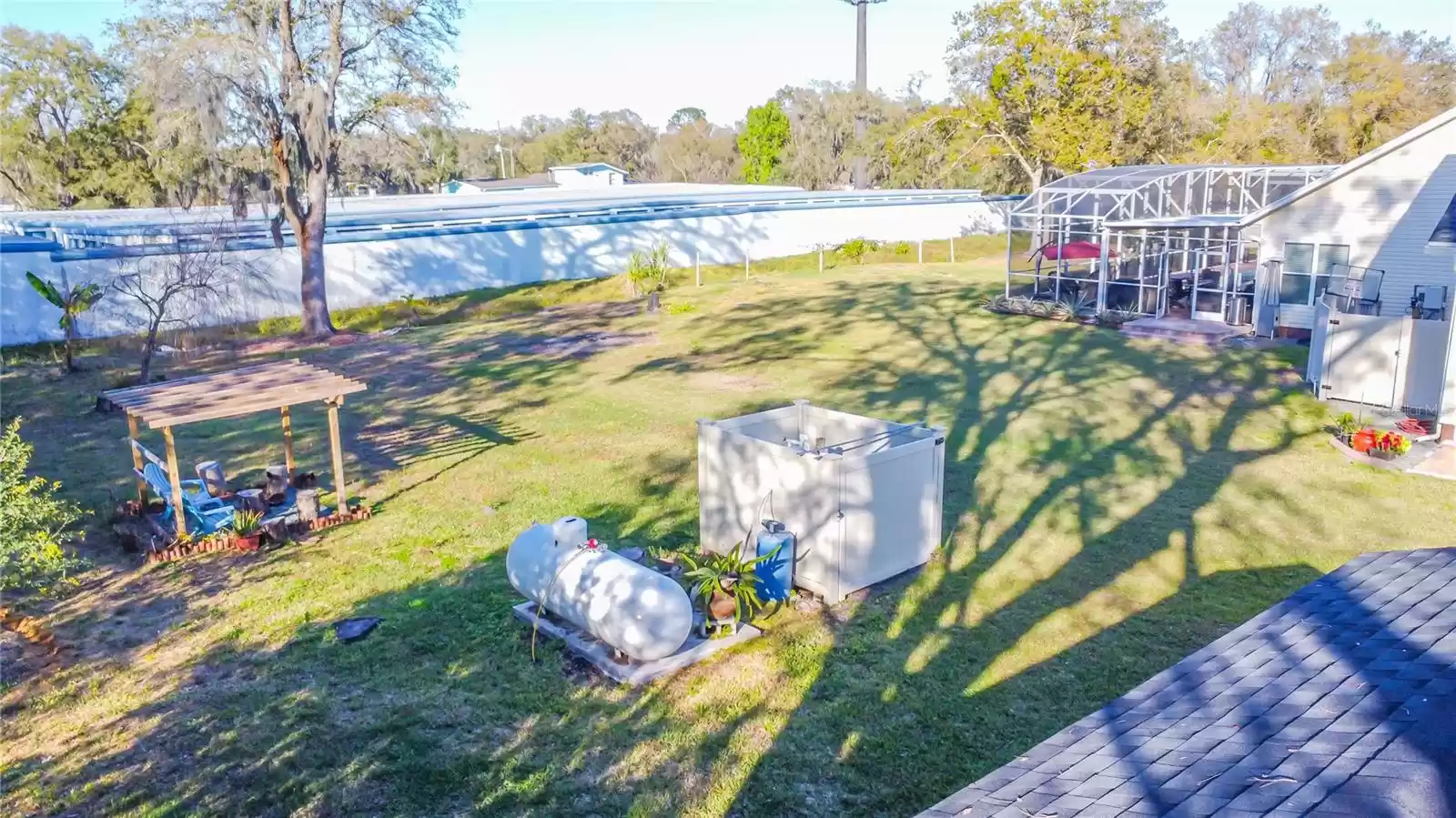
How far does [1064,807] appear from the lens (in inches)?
154

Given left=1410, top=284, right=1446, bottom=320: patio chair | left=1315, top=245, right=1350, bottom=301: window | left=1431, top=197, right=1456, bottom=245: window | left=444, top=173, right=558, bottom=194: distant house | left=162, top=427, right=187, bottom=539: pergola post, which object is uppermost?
left=444, top=173, right=558, bottom=194: distant house

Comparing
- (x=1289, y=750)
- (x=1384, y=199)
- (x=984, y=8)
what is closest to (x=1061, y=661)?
(x=1289, y=750)

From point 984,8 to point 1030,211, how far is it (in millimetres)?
18593

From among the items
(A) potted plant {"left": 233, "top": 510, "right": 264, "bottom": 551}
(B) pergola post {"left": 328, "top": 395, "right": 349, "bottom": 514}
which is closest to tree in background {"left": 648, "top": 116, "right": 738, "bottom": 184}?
(B) pergola post {"left": 328, "top": 395, "right": 349, "bottom": 514}

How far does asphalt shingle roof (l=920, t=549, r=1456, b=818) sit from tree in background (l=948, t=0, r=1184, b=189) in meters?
37.5

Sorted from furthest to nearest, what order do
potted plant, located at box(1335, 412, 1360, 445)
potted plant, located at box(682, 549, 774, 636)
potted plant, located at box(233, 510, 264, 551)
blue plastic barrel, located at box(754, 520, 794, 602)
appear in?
potted plant, located at box(1335, 412, 1360, 445)
potted plant, located at box(233, 510, 264, 551)
blue plastic barrel, located at box(754, 520, 794, 602)
potted plant, located at box(682, 549, 774, 636)

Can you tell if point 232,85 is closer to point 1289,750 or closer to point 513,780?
point 513,780

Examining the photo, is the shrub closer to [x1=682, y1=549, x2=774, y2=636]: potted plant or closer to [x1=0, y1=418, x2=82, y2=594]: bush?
[x1=682, y1=549, x2=774, y2=636]: potted plant

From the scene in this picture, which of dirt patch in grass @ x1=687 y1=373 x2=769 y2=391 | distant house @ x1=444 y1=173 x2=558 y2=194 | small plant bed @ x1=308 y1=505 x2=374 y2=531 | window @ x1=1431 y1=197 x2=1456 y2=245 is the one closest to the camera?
small plant bed @ x1=308 y1=505 x2=374 y2=531

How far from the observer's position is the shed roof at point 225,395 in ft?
36.3

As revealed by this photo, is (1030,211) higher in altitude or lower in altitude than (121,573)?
higher

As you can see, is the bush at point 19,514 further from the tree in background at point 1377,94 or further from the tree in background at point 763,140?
the tree in background at point 763,140

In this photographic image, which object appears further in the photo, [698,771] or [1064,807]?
[698,771]

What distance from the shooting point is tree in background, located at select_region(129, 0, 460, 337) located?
22.1 m
